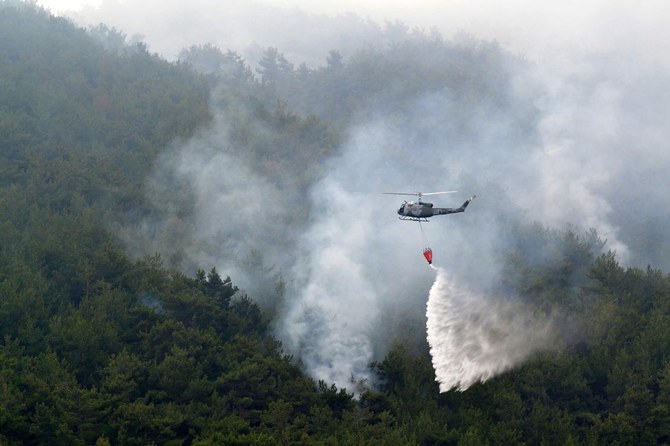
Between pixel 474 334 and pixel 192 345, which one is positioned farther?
pixel 474 334

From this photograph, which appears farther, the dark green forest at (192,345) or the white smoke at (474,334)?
the white smoke at (474,334)

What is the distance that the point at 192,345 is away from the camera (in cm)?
5759

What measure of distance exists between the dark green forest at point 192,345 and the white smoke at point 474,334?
1.17 metres

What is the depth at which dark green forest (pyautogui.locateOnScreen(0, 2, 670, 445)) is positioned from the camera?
5038 cm

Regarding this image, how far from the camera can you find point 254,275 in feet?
246

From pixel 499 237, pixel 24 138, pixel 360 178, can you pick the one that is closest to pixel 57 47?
pixel 24 138

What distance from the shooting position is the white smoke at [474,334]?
199ft

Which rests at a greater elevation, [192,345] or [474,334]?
[474,334]

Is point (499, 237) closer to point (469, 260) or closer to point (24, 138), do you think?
point (469, 260)

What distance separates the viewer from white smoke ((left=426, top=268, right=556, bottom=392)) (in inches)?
2393

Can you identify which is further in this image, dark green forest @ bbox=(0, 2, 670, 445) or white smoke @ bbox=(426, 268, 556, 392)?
white smoke @ bbox=(426, 268, 556, 392)

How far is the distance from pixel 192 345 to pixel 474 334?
17.2 meters

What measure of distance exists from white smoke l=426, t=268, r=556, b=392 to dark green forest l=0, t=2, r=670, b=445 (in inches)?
45.9

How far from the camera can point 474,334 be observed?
63781mm
